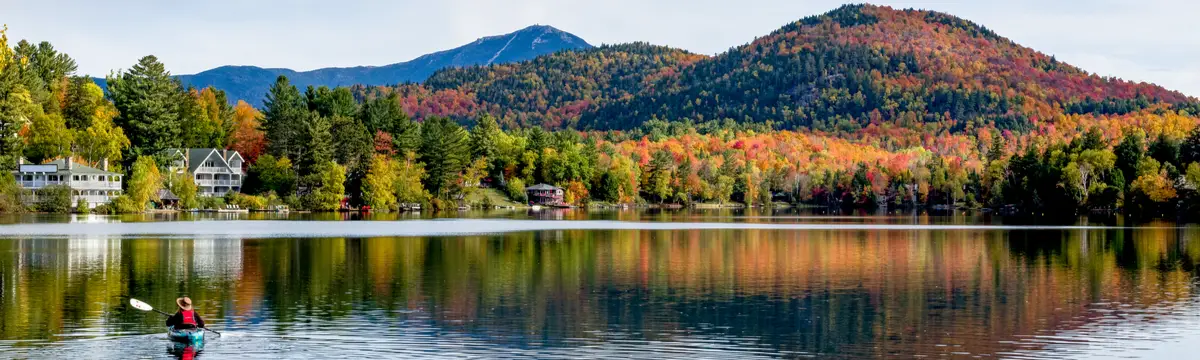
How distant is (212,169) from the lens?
14125 centimetres

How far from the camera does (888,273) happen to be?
48375 millimetres

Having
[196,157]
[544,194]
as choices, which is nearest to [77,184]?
[196,157]

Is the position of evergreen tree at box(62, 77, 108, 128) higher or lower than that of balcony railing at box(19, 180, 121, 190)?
higher

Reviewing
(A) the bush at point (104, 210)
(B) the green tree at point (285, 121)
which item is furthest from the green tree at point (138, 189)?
(B) the green tree at point (285, 121)

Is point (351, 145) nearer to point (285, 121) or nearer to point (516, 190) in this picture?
point (285, 121)

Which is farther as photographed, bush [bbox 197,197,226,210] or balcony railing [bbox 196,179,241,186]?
balcony railing [bbox 196,179,241,186]

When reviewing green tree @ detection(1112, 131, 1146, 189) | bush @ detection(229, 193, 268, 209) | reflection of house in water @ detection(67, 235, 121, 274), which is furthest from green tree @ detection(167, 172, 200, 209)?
green tree @ detection(1112, 131, 1146, 189)

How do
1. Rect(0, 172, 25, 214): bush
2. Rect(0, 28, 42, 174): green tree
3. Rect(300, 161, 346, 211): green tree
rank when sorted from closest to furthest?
Rect(0, 28, 42, 174): green tree < Rect(0, 172, 25, 214): bush < Rect(300, 161, 346, 211): green tree

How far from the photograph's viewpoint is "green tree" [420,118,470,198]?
15338 cm

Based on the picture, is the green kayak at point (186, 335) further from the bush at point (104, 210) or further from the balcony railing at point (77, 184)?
the balcony railing at point (77, 184)

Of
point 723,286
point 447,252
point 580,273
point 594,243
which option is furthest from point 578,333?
point 594,243

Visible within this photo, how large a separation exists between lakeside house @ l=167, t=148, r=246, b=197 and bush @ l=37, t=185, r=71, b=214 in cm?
1889

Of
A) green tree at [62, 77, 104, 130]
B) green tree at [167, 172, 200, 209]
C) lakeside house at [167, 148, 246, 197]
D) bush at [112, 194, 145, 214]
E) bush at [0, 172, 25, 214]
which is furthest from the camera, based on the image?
lakeside house at [167, 148, 246, 197]

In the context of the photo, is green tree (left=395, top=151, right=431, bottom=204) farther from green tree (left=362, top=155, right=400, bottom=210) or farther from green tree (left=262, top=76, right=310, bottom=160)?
green tree (left=262, top=76, right=310, bottom=160)
